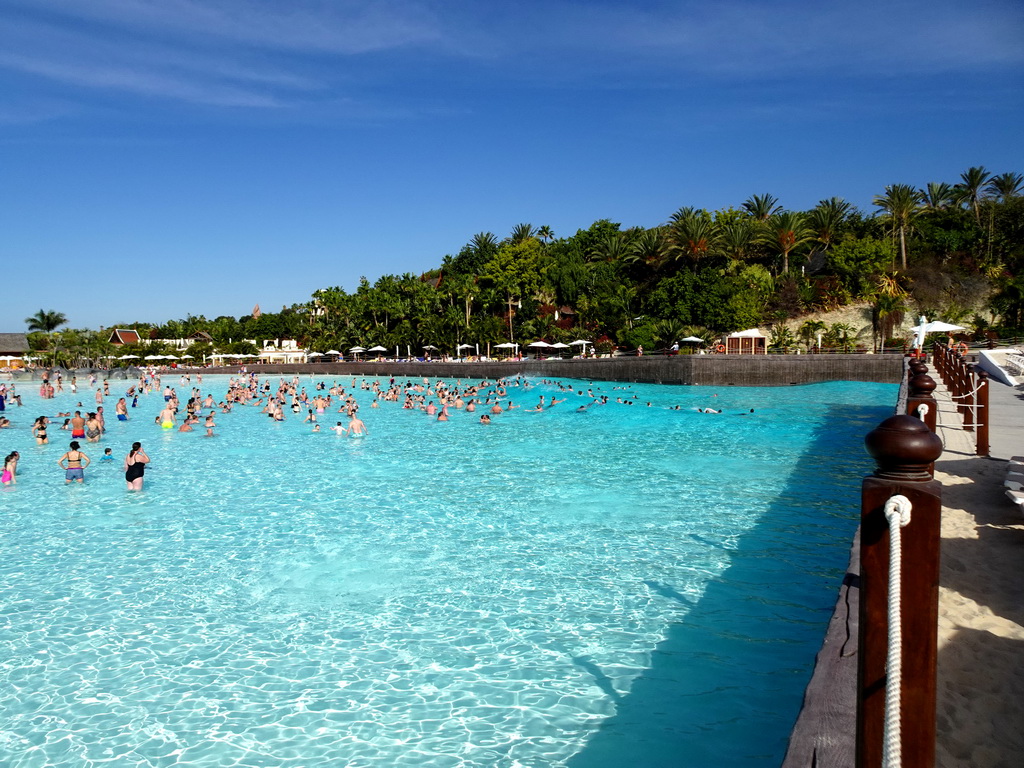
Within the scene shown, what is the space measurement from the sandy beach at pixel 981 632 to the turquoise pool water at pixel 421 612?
164 centimetres

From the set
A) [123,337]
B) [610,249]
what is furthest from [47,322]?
[610,249]

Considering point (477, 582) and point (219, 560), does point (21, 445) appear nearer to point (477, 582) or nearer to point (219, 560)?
point (219, 560)

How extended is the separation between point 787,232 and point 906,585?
59.8 meters

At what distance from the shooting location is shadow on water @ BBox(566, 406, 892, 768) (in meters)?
5.94

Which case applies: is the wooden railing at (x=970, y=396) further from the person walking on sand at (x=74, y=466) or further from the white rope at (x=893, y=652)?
the person walking on sand at (x=74, y=466)

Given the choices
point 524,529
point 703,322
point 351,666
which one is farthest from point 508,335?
point 351,666

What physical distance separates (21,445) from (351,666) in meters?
21.9

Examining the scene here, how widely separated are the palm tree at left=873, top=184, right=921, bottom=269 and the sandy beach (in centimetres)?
5521

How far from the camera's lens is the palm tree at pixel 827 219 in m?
59.9

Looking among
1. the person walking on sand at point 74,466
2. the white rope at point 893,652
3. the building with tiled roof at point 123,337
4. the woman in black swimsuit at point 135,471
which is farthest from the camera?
the building with tiled roof at point 123,337

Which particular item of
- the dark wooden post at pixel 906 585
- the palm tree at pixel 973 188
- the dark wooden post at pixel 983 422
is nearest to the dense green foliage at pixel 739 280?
the palm tree at pixel 973 188

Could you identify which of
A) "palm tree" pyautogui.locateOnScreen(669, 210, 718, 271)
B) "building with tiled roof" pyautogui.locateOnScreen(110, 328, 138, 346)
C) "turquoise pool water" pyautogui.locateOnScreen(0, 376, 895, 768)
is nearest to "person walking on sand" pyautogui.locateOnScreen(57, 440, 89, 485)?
"turquoise pool water" pyautogui.locateOnScreen(0, 376, 895, 768)

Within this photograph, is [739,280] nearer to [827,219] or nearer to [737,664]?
[827,219]

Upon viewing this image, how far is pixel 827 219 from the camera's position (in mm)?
59656
